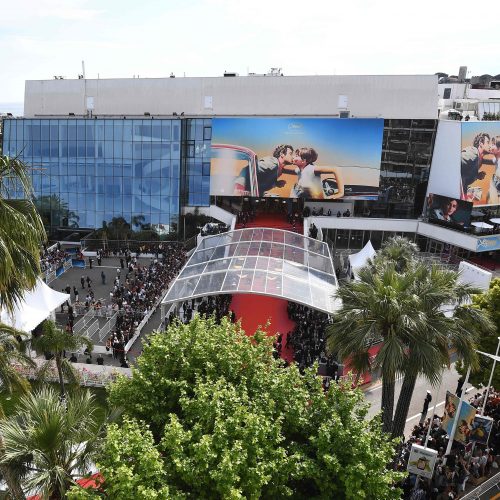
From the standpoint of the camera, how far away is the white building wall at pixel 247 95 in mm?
42312

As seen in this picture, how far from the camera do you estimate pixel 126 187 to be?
40.7 meters

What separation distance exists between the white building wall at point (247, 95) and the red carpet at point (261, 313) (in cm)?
2260

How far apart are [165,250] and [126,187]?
6941mm

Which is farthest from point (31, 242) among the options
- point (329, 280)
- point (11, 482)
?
point (329, 280)

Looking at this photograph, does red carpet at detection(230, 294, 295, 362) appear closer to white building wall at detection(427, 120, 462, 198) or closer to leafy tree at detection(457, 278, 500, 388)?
leafy tree at detection(457, 278, 500, 388)

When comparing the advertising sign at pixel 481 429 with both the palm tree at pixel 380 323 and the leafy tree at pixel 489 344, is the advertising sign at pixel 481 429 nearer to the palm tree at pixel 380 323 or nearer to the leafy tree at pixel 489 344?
the leafy tree at pixel 489 344

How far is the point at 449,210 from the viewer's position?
36.9 metres

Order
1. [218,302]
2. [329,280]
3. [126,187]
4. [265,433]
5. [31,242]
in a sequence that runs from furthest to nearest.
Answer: [126,187] < [218,302] < [329,280] < [265,433] < [31,242]

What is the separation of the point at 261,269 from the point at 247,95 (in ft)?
84.3

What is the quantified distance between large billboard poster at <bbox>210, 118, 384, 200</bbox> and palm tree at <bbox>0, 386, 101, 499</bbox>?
102 ft

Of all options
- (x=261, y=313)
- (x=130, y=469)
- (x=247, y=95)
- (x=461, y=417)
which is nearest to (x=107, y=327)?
(x=261, y=313)

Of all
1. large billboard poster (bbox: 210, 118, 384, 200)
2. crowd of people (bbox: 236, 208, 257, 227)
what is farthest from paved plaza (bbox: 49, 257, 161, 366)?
large billboard poster (bbox: 210, 118, 384, 200)

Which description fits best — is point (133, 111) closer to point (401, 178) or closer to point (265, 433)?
point (401, 178)

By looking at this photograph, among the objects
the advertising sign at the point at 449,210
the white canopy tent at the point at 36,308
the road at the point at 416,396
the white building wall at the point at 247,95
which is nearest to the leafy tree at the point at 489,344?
the road at the point at 416,396
